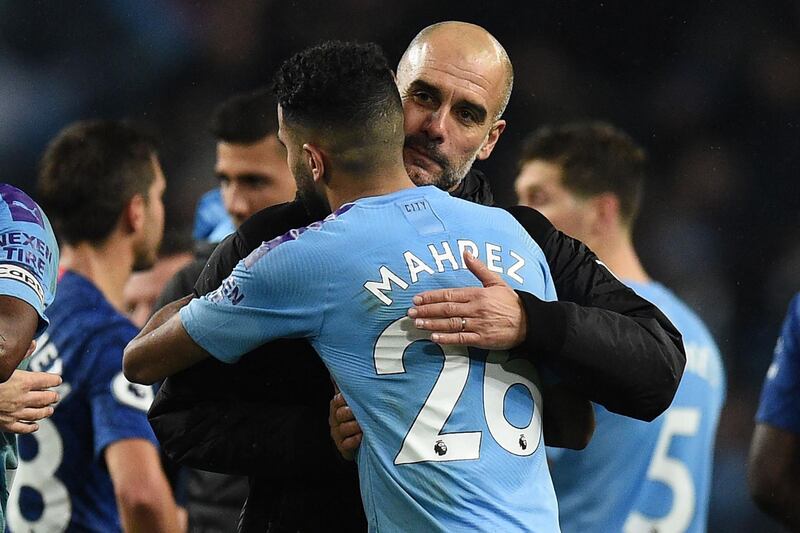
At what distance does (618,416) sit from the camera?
3693 millimetres

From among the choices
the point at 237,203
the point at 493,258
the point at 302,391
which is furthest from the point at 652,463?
the point at 493,258

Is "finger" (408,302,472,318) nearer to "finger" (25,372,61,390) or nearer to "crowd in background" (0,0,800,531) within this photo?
"finger" (25,372,61,390)

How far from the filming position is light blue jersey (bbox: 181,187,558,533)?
1827mm

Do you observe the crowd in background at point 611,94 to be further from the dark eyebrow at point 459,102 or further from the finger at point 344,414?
the finger at point 344,414

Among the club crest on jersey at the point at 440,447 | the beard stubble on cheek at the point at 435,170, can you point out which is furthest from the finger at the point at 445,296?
the beard stubble on cheek at the point at 435,170

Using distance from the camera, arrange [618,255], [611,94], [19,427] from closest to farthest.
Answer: [19,427] < [618,255] < [611,94]

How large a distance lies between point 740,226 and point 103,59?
3579mm

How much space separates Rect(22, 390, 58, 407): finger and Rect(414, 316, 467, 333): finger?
0.89 m

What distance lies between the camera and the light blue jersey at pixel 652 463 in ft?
12.3

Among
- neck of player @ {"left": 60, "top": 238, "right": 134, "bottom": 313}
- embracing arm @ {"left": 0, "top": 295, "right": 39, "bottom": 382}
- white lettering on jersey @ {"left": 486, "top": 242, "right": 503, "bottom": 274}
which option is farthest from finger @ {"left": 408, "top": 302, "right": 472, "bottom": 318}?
neck of player @ {"left": 60, "top": 238, "right": 134, "bottom": 313}

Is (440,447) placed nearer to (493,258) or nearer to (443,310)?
(443,310)

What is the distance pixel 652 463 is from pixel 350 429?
2.19 meters

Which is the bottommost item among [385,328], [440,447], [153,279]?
[153,279]

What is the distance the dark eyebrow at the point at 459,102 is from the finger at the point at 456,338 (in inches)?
30.9
